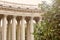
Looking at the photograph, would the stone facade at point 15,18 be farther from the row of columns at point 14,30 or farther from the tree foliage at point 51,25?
the tree foliage at point 51,25

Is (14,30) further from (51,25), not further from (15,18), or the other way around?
(51,25)

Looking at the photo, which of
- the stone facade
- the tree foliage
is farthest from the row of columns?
the tree foliage

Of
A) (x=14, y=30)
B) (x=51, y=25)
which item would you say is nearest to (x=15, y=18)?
(x=14, y=30)

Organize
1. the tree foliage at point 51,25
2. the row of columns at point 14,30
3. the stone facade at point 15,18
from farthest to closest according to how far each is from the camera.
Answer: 1. the stone facade at point 15,18
2. the row of columns at point 14,30
3. the tree foliage at point 51,25

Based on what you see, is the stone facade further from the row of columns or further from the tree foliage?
the tree foliage

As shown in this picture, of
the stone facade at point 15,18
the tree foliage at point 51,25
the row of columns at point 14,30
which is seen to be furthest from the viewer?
the stone facade at point 15,18

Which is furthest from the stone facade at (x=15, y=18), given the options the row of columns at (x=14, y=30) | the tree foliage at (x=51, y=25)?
the tree foliage at (x=51, y=25)

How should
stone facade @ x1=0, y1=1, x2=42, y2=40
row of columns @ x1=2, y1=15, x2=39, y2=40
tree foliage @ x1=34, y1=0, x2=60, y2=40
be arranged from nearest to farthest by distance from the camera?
tree foliage @ x1=34, y1=0, x2=60, y2=40 < row of columns @ x1=2, y1=15, x2=39, y2=40 < stone facade @ x1=0, y1=1, x2=42, y2=40

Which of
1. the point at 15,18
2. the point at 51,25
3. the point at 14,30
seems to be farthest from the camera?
the point at 15,18

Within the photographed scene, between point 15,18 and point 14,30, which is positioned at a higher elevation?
point 15,18

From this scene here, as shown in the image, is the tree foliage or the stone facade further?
the stone facade

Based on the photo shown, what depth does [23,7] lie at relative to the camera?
110m

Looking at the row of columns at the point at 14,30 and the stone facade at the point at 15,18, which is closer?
the row of columns at the point at 14,30

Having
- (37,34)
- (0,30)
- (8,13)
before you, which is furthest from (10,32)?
(37,34)
